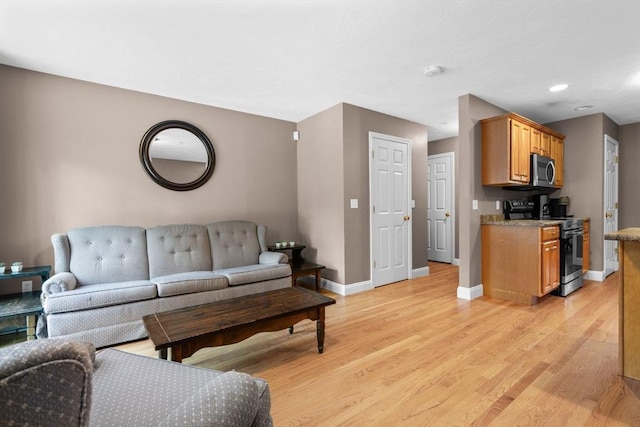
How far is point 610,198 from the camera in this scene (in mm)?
4715

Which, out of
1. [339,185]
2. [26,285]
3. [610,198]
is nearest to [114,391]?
[26,285]

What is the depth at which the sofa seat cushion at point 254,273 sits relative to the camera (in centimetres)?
317

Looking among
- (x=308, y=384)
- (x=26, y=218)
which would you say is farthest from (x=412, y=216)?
(x=26, y=218)

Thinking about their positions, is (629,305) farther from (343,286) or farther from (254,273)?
(254,273)

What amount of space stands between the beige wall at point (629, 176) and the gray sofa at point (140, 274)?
5.49 metres

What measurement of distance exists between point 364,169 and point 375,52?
1.67 metres

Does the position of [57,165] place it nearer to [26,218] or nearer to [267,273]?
[26,218]

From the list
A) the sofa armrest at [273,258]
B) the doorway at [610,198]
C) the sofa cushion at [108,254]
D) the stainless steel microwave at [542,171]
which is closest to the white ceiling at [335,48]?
the stainless steel microwave at [542,171]

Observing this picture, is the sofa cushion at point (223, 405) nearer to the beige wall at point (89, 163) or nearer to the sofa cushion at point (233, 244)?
the sofa cushion at point (233, 244)

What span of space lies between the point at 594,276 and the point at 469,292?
226cm

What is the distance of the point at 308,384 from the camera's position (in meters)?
1.95

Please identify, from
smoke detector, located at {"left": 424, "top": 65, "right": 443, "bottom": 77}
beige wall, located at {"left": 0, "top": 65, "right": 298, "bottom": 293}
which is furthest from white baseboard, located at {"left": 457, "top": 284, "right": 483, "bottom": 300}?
beige wall, located at {"left": 0, "top": 65, "right": 298, "bottom": 293}

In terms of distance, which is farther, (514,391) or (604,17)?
(604,17)

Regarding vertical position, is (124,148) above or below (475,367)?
above
